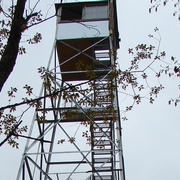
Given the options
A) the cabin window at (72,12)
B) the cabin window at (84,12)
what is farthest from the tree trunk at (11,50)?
the cabin window at (72,12)

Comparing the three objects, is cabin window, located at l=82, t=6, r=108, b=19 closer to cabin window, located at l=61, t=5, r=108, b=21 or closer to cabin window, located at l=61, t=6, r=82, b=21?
cabin window, located at l=61, t=5, r=108, b=21

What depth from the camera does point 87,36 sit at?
13.9 meters

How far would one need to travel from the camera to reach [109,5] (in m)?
15.2

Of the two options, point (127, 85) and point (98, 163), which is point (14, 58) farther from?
Answer: point (98, 163)

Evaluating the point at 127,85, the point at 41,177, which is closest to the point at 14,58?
the point at 127,85

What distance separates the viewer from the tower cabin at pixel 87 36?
14000 millimetres

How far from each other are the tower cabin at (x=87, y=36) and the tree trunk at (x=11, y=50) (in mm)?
7597

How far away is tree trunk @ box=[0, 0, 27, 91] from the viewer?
17.4 feet

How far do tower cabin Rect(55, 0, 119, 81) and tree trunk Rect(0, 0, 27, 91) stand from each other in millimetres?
7597

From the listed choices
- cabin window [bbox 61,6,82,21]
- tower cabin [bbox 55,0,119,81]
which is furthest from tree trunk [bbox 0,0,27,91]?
cabin window [bbox 61,6,82,21]

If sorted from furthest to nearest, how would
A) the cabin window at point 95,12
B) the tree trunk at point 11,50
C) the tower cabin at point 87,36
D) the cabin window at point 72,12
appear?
the cabin window at point 72,12 → the cabin window at point 95,12 → the tower cabin at point 87,36 → the tree trunk at point 11,50

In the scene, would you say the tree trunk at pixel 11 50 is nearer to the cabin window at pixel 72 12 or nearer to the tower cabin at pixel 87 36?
the tower cabin at pixel 87 36

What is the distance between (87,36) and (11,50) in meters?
8.69

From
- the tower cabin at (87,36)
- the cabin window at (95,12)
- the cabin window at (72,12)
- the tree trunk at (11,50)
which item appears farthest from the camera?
the cabin window at (72,12)
